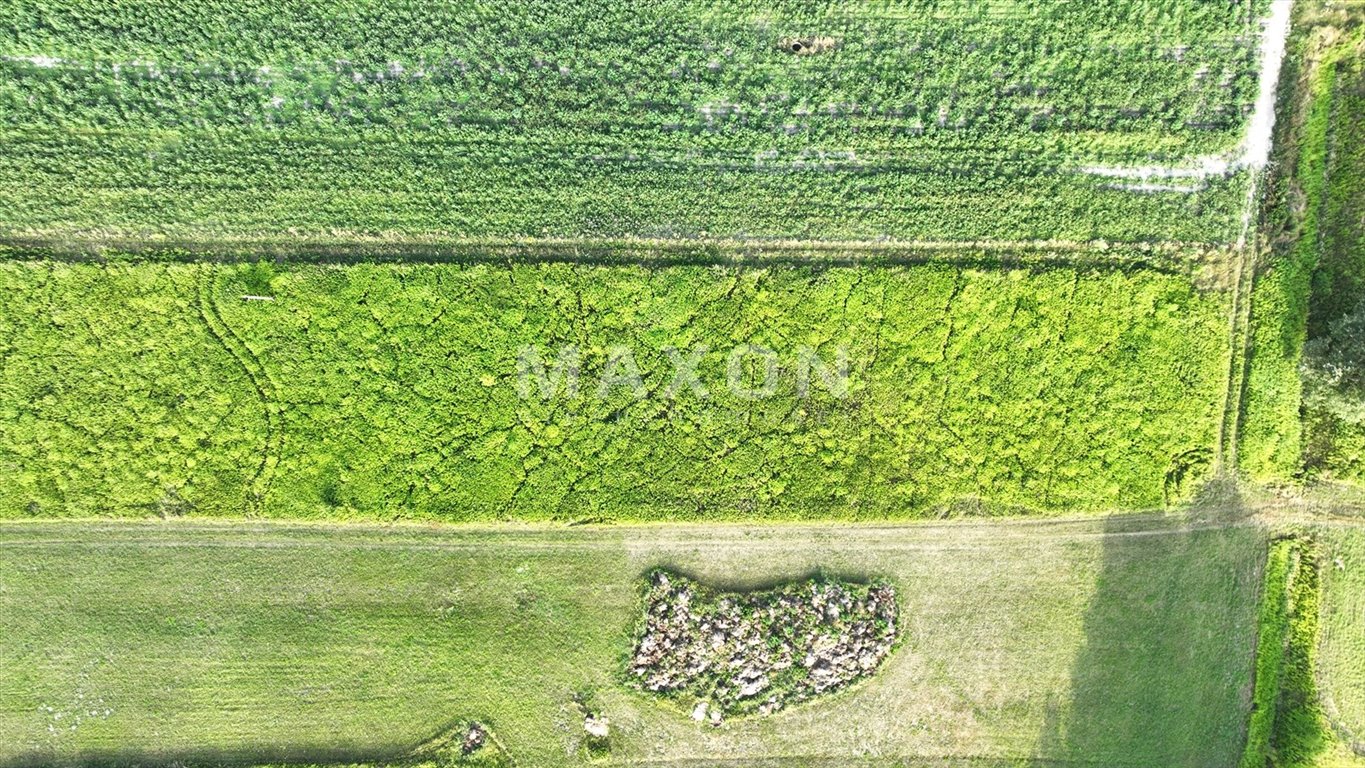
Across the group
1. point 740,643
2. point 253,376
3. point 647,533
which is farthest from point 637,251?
point 740,643

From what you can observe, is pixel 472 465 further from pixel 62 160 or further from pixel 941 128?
pixel 941 128

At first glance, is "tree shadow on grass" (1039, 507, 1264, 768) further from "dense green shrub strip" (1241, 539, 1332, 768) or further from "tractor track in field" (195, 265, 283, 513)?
"tractor track in field" (195, 265, 283, 513)

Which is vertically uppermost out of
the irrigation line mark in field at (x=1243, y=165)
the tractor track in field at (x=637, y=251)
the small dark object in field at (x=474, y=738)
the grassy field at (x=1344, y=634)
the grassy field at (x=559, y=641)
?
the irrigation line mark in field at (x=1243, y=165)

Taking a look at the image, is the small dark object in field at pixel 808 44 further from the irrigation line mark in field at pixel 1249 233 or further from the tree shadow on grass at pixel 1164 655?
the tree shadow on grass at pixel 1164 655

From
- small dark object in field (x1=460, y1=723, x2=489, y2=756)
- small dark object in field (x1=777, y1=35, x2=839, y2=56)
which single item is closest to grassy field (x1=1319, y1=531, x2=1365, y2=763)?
small dark object in field (x1=777, y1=35, x2=839, y2=56)

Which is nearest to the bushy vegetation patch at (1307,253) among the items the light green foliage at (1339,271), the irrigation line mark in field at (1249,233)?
the light green foliage at (1339,271)

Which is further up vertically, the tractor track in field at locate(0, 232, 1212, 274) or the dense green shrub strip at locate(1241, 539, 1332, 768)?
the tractor track in field at locate(0, 232, 1212, 274)
